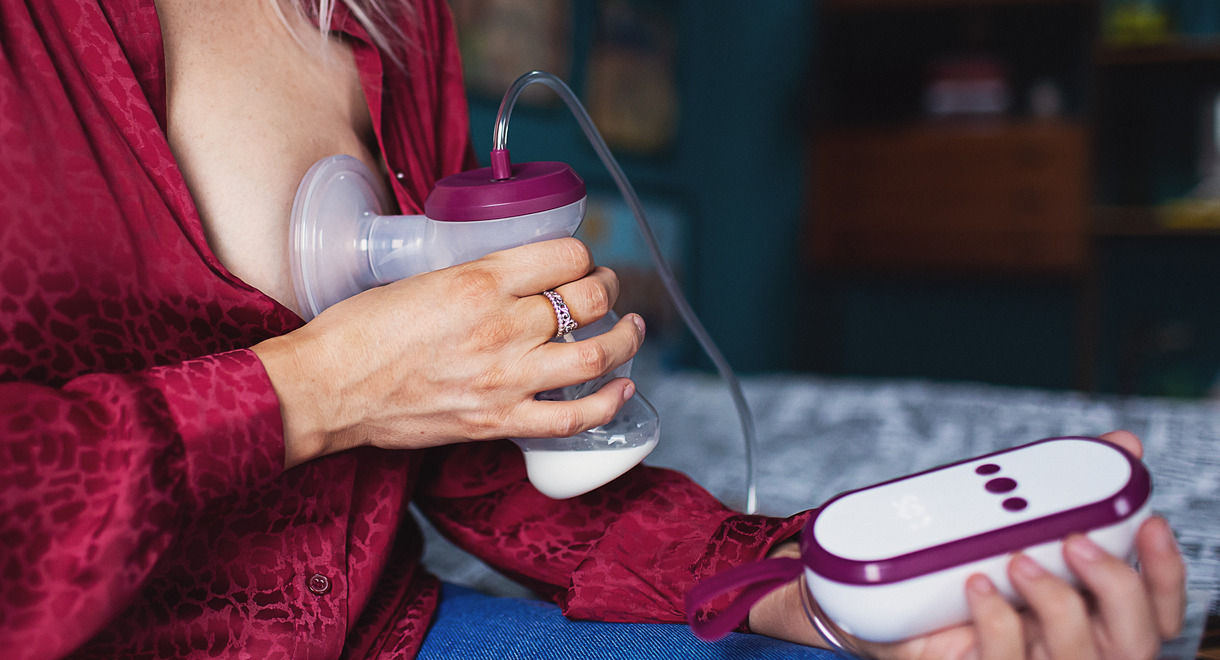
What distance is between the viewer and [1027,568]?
1.38ft

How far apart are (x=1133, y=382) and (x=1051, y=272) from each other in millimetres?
529

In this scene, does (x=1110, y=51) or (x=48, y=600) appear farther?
(x=1110, y=51)

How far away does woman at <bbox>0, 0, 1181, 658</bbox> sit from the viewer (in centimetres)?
43

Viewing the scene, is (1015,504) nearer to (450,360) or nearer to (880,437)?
(450,360)

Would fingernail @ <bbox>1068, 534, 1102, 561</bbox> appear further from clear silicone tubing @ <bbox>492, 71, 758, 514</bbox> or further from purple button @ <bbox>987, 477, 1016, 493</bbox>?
clear silicone tubing @ <bbox>492, 71, 758, 514</bbox>

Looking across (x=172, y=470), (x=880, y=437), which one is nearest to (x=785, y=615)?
(x=172, y=470)

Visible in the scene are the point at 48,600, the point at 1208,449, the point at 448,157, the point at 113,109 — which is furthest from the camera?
the point at 1208,449

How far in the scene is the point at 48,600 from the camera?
415mm

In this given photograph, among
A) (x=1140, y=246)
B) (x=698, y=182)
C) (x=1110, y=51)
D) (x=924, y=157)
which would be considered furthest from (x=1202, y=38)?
(x=698, y=182)

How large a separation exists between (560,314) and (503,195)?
0.25 feet

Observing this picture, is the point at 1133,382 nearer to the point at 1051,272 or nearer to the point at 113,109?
the point at 1051,272

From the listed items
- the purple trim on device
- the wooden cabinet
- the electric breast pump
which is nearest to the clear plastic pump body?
the electric breast pump

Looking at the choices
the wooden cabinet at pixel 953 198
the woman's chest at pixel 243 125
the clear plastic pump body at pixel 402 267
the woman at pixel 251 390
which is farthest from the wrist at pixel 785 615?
the wooden cabinet at pixel 953 198

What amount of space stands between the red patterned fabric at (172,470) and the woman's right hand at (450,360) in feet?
0.10
